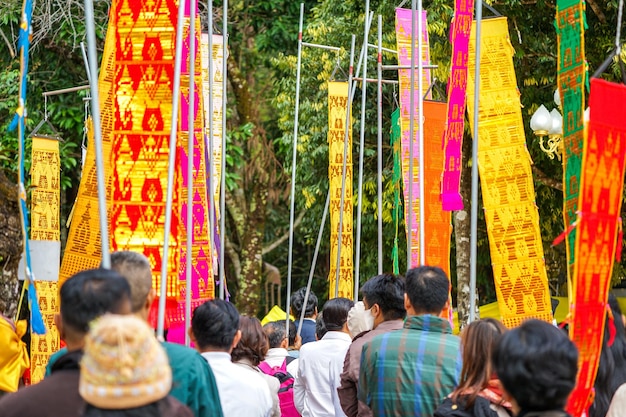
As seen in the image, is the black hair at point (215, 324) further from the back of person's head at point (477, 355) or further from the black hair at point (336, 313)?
the black hair at point (336, 313)

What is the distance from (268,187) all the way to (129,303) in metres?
16.8

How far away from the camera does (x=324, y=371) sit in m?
6.16

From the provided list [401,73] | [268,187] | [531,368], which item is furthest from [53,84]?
[531,368]

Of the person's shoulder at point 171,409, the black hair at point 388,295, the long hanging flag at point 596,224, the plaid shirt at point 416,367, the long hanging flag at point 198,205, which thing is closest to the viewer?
the person's shoulder at point 171,409

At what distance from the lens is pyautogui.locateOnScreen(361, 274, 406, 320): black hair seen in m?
5.11

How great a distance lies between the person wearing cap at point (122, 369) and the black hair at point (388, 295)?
2713mm

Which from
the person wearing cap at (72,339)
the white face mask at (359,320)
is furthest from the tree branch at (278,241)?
the person wearing cap at (72,339)

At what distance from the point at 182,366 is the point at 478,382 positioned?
104 cm

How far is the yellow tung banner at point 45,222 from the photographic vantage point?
816cm

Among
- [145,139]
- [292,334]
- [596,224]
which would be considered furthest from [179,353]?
[292,334]

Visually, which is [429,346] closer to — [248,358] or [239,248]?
[248,358]

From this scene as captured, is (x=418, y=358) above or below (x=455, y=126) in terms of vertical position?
below

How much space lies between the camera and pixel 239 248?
19.9 metres

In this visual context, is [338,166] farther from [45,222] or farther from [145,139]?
[145,139]
